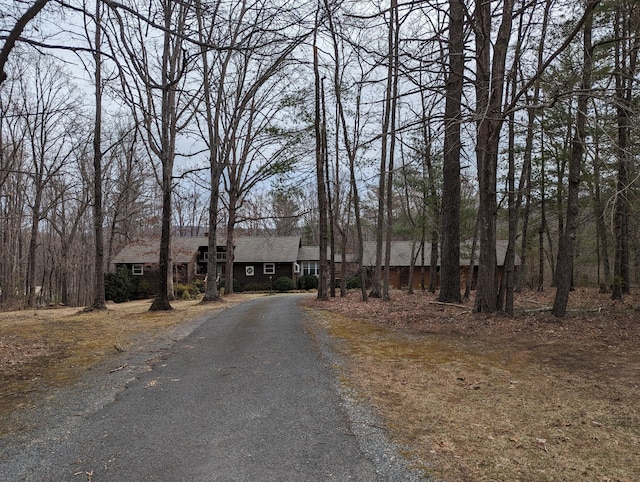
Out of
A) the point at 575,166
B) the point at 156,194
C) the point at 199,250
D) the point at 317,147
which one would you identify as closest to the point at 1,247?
the point at 156,194

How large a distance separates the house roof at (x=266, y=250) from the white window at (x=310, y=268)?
3.61 meters

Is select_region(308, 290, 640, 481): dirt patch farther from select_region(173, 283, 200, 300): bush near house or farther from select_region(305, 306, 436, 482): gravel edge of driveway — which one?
select_region(173, 283, 200, 300): bush near house

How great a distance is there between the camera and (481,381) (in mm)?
5426

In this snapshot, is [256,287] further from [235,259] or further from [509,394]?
[509,394]

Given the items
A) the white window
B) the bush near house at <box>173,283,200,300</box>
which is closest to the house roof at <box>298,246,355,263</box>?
the white window

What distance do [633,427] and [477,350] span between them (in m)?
3.55

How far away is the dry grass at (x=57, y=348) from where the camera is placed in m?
5.45

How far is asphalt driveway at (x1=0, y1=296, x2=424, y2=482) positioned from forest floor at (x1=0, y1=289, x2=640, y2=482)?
0.47m

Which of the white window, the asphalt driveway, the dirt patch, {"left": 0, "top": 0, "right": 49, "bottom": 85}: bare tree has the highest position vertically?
{"left": 0, "top": 0, "right": 49, "bottom": 85}: bare tree

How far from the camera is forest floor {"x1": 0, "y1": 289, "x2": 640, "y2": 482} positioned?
332 centimetres

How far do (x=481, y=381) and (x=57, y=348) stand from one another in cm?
739

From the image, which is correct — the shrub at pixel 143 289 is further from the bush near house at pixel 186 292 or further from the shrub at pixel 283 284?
the shrub at pixel 283 284

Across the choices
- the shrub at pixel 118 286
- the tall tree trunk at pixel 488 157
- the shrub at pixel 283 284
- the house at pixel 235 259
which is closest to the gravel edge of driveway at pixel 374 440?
the tall tree trunk at pixel 488 157

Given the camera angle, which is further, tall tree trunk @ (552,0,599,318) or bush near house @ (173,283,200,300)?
bush near house @ (173,283,200,300)
